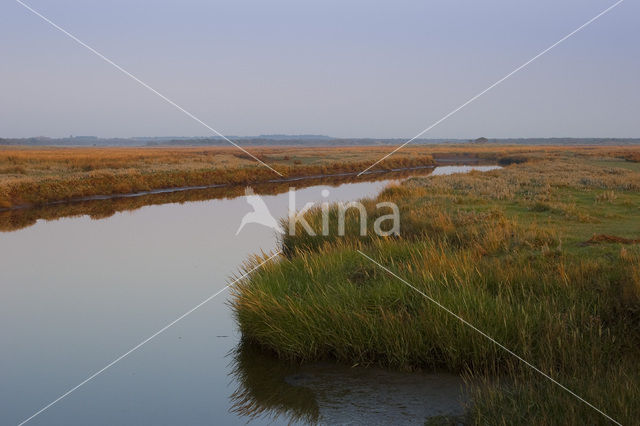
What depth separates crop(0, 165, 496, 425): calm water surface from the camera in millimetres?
7508

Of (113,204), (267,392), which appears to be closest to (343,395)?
(267,392)

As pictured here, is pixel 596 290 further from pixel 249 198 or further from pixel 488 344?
pixel 249 198

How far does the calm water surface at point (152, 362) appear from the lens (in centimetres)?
751

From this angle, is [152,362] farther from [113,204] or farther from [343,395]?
[113,204]

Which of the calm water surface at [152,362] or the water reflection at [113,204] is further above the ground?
the calm water surface at [152,362]

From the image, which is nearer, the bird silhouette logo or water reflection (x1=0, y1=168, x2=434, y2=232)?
the bird silhouette logo

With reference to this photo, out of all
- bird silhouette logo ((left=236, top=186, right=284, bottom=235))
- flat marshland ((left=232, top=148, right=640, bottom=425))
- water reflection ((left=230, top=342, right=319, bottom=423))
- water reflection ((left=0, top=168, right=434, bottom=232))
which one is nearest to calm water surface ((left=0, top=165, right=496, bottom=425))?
water reflection ((left=230, top=342, right=319, bottom=423))

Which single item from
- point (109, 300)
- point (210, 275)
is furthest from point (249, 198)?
point (109, 300)

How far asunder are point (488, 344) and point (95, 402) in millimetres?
5469

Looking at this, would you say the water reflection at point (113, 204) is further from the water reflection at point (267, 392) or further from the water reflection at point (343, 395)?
the water reflection at point (343, 395)

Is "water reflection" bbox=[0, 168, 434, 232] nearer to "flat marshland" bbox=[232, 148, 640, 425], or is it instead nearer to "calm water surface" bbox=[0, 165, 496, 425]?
"calm water surface" bbox=[0, 165, 496, 425]

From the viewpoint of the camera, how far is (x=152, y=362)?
30.9ft

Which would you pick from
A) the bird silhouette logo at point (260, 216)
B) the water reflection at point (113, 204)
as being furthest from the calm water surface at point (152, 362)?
the water reflection at point (113, 204)

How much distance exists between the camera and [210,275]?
1524 centimetres
